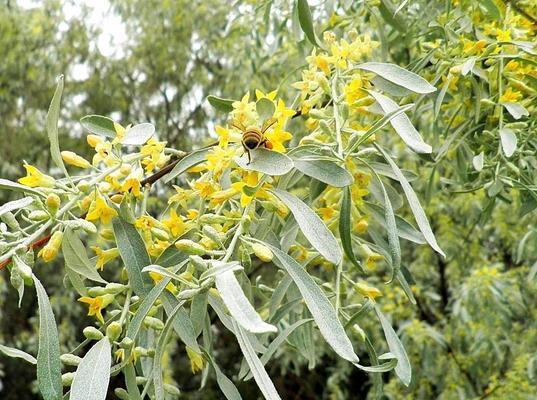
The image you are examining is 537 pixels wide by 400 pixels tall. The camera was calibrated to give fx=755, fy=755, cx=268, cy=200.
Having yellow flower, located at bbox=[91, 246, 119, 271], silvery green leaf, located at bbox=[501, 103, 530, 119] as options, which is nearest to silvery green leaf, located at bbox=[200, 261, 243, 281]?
yellow flower, located at bbox=[91, 246, 119, 271]

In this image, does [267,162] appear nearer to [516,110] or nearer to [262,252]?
[262,252]

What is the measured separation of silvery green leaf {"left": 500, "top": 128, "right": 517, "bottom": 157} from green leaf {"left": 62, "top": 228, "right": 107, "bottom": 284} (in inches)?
17.3

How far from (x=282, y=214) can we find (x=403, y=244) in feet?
7.12

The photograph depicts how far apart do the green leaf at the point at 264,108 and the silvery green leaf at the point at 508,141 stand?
11.6 inches

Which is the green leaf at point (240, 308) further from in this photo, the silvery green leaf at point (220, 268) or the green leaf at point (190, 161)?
the green leaf at point (190, 161)

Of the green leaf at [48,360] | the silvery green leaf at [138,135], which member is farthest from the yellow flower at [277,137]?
the green leaf at [48,360]

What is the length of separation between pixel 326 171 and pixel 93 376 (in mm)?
236

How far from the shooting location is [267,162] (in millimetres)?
572

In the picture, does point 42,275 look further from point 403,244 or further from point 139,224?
point 139,224

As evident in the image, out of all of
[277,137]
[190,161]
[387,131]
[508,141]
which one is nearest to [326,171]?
[277,137]

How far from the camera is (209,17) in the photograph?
337cm

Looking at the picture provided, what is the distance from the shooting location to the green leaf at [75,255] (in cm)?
61

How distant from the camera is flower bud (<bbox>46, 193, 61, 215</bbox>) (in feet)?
1.84

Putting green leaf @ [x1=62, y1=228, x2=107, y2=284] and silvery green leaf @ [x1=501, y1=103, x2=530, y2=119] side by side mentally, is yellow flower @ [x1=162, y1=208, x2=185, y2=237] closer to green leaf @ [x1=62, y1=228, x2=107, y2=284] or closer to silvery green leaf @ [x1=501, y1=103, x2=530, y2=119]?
green leaf @ [x1=62, y1=228, x2=107, y2=284]
